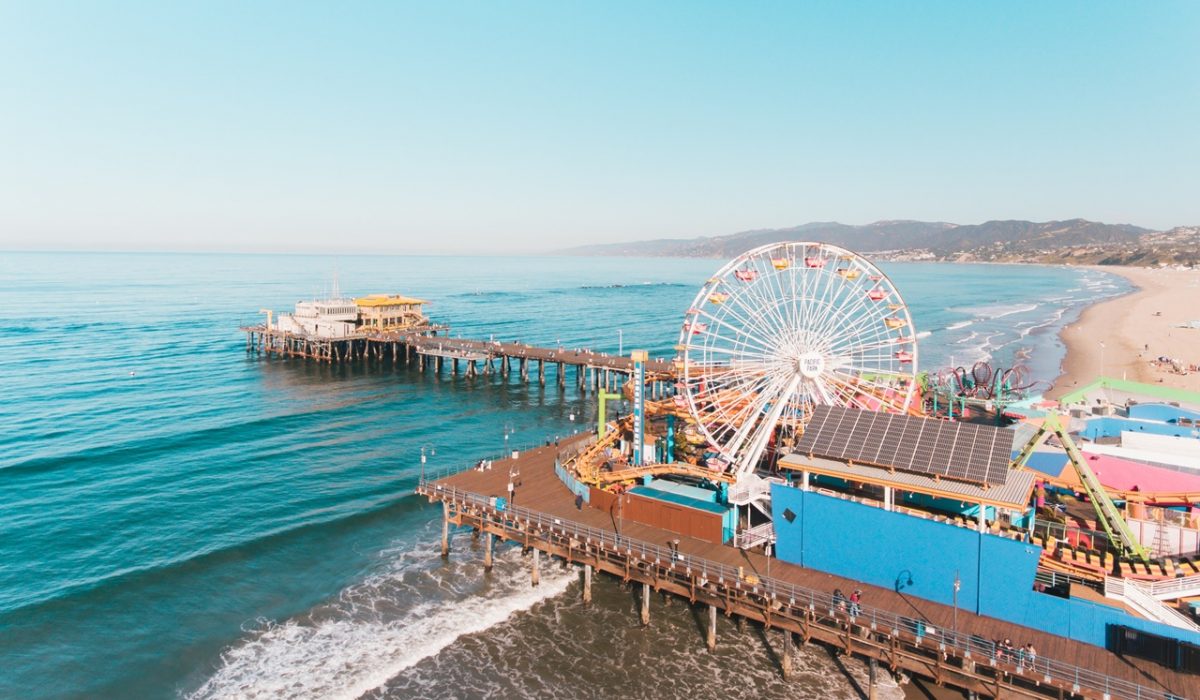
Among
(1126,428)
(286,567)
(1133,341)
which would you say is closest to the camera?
(286,567)

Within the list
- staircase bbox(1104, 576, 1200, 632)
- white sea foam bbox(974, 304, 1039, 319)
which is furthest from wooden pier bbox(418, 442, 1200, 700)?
white sea foam bbox(974, 304, 1039, 319)

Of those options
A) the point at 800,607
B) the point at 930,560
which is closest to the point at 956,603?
the point at 930,560

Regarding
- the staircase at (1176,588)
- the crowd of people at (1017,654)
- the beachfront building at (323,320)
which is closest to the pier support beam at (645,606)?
the crowd of people at (1017,654)

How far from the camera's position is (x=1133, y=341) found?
10588cm

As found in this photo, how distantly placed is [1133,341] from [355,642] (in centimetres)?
11673

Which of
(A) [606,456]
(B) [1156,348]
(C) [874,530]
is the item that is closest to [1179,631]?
(C) [874,530]

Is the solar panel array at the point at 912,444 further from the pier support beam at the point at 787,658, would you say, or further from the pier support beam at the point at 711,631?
the pier support beam at the point at 711,631

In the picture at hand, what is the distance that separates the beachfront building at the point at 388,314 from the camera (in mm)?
104438

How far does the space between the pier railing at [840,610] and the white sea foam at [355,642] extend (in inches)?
164

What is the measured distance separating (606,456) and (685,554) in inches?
530

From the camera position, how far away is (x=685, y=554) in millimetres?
32188

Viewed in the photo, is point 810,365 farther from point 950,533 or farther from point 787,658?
point 787,658

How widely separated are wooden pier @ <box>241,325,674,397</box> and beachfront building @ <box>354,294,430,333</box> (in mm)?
2321

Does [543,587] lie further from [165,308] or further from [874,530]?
[165,308]
